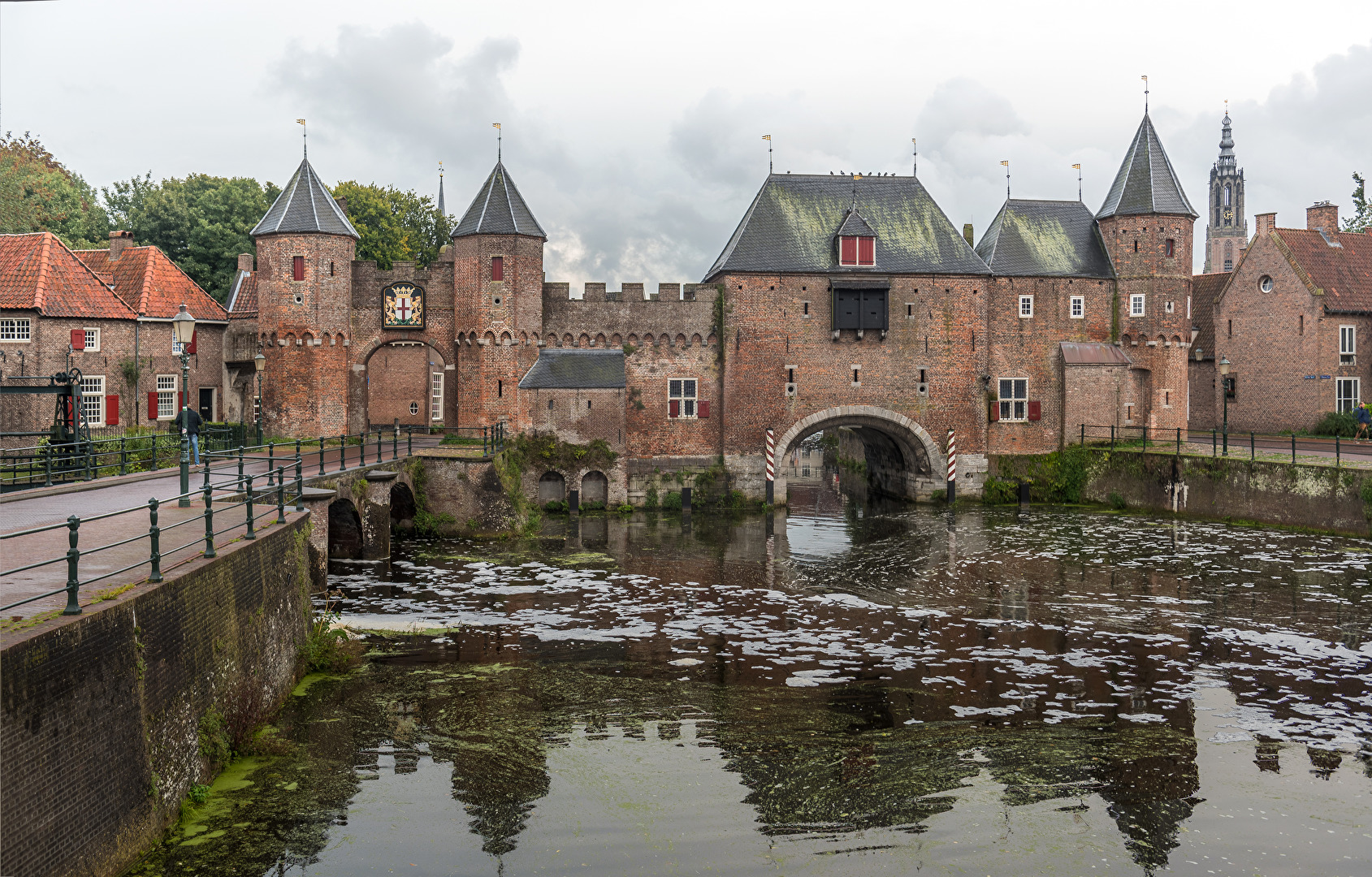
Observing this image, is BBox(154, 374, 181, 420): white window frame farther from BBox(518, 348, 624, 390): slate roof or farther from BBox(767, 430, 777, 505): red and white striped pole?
BBox(767, 430, 777, 505): red and white striped pole

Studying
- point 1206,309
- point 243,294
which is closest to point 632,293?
point 243,294

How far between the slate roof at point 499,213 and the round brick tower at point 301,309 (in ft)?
12.3

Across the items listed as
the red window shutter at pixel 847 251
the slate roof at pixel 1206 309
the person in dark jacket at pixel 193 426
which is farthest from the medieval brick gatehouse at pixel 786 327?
the person in dark jacket at pixel 193 426

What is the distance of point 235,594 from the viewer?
33.7 feet

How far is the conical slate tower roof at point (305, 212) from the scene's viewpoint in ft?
98.3

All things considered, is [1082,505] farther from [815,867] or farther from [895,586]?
[815,867]

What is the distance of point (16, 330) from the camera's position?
92.0 ft

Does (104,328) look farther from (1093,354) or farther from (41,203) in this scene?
(1093,354)

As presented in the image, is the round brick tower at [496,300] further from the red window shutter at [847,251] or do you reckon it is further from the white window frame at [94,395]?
the white window frame at [94,395]

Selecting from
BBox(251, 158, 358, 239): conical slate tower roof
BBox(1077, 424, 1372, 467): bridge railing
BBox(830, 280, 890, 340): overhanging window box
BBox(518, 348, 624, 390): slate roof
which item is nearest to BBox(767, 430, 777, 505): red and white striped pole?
BBox(830, 280, 890, 340): overhanging window box

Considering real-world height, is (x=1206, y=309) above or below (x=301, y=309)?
above

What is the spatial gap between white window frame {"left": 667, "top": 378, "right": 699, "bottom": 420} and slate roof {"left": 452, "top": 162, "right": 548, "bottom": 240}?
20.1 feet

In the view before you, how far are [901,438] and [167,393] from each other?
23.5 meters

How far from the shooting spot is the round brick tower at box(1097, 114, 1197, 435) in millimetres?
32938
